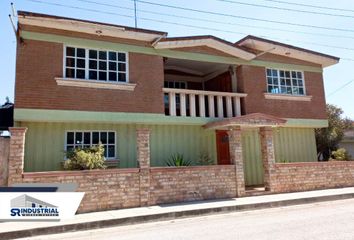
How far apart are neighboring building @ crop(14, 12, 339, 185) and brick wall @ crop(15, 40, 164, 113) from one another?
0.11 ft

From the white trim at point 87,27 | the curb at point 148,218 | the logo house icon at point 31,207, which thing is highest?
the white trim at point 87,27

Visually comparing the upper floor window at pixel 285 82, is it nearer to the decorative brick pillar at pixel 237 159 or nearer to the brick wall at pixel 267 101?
the brick wall at pixel 267 101

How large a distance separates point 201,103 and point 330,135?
1189 centimetres

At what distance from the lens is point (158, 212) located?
29.6 ft

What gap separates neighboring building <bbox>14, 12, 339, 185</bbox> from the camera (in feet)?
36.2

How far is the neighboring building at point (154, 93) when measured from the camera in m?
11.0

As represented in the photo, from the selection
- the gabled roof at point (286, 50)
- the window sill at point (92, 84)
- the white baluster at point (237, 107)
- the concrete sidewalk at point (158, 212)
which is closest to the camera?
the concrete sidewalk at point (158, 212)

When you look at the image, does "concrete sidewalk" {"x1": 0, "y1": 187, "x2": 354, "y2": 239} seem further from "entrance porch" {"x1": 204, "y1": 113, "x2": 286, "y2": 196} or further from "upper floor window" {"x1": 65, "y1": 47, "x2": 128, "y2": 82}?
"upper floor window" {"x1": 65, "y1": 47, "x2": 128, "y2": 82}

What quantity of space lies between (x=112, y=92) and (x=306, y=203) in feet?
26.0

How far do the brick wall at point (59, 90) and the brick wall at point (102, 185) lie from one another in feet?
9.33

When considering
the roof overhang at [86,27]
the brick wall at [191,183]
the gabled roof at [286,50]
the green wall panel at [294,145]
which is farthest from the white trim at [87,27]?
the green wall panel at [294,145]

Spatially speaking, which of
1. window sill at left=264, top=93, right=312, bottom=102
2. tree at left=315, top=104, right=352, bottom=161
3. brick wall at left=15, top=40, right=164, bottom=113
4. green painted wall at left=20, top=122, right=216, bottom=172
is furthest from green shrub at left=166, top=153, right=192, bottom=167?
tree at left=315, top=104, right=352, bottom=161

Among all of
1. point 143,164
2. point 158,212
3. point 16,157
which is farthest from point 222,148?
point 16,157

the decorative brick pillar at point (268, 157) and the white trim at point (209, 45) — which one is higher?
the white trim at point (209, 45)
